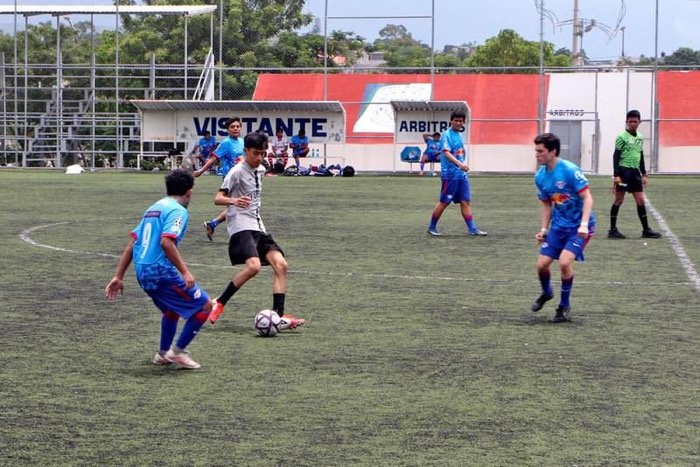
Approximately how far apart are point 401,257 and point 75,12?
30543 mm

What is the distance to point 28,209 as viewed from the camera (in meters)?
23.3

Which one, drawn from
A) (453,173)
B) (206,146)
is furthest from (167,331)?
(206,146)

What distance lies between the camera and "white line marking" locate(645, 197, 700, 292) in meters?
13.1

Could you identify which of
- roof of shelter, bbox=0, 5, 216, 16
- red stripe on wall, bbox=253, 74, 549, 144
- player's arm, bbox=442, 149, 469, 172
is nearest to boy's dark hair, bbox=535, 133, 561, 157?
player's arm, bbox=442, 149, 469, 172

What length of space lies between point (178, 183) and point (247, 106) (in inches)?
1319

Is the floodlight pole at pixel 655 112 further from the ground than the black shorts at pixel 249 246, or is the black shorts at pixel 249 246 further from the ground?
the floodlight pole at pixel 655 112

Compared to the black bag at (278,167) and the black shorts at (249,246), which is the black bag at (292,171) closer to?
the black bag at (278,167)

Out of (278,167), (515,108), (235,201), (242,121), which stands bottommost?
(235,201)

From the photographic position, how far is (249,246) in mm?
9891

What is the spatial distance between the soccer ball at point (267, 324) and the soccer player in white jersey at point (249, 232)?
129mm

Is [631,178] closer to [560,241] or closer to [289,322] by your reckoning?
[560,241]

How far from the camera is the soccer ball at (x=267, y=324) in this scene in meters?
9.45

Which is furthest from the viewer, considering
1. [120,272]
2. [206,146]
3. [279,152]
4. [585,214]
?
[279,152]

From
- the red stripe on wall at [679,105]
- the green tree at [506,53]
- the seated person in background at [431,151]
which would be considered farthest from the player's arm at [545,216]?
the green tree at [506,53]
